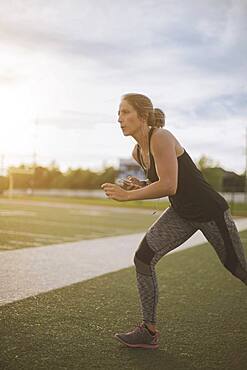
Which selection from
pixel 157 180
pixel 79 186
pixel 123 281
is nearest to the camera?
pixel 157 180

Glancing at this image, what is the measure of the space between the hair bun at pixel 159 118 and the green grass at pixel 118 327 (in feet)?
4.97

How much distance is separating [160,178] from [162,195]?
10 cm

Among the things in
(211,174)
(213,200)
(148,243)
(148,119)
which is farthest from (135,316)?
(211,174)

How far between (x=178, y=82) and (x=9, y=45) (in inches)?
167

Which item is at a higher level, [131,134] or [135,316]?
[131,134]

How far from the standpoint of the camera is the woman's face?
3275mm

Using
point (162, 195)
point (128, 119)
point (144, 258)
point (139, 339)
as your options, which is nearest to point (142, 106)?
point (128, 119)

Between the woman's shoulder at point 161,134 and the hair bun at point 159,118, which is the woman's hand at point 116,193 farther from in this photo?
the hair bun at point 159,118

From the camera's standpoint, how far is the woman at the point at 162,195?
3.13m

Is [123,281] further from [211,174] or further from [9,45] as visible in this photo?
[211,174]

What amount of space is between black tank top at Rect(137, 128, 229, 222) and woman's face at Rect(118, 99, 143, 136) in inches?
4.0

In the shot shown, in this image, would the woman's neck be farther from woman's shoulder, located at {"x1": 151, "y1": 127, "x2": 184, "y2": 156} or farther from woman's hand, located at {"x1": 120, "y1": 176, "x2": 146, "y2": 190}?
woman's hand, located at {"x1": 120, "y1": 176, "x2": 146, "y2": 190}

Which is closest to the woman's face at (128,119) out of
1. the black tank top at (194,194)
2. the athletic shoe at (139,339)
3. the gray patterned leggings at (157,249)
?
the black tank top at (194,194)

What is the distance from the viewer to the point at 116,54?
31.4 ft
